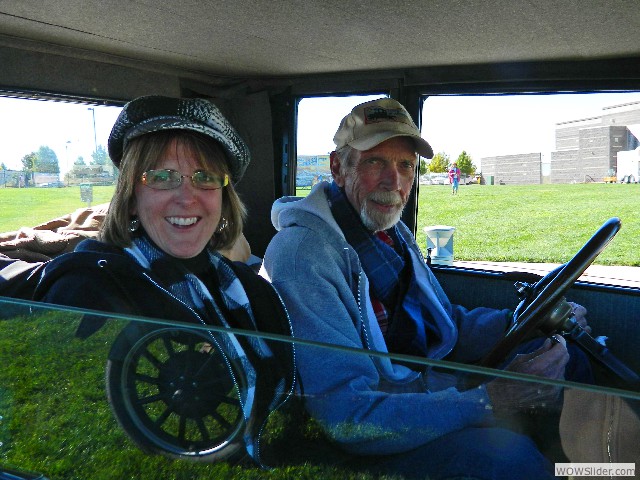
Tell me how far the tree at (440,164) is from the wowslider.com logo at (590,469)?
276 centimetres

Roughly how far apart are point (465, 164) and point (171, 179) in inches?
99.9

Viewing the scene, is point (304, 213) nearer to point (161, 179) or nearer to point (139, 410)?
point (161, 179)

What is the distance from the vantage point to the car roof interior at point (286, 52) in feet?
8.05

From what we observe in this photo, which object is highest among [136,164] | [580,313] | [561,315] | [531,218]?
[136,164]

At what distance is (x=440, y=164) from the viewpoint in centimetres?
366

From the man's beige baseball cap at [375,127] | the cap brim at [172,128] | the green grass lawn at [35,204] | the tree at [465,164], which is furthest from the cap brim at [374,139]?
the green grass lawn at [35,204]

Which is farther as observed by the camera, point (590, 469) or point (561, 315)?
point (561, 315)

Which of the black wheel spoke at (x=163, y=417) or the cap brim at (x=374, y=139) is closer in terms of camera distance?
the black wheel spoke at (x=163, y=417)

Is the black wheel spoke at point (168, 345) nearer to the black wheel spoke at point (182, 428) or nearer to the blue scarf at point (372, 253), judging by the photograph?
the black wheel spoke at point (182, 428)

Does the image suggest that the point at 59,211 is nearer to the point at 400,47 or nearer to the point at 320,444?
the point at 400,47

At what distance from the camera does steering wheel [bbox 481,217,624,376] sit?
2.00 meters

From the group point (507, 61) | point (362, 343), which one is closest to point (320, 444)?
point (362, 343)

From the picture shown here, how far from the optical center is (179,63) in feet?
11.2

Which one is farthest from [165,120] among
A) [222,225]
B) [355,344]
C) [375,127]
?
[375,127]
